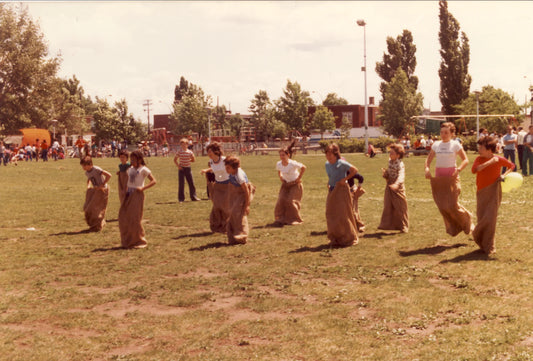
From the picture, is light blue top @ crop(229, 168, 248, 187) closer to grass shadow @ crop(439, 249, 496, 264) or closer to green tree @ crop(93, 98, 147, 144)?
grass shadow @ crop(439, 249, 496, 264)

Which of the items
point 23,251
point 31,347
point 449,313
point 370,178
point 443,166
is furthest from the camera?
point 370,178

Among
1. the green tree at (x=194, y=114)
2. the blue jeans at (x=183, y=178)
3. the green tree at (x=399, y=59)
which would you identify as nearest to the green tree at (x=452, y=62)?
the green tree at (x=399, y=59)

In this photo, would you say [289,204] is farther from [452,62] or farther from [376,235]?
[452,62]

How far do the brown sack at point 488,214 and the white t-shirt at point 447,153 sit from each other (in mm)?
1033

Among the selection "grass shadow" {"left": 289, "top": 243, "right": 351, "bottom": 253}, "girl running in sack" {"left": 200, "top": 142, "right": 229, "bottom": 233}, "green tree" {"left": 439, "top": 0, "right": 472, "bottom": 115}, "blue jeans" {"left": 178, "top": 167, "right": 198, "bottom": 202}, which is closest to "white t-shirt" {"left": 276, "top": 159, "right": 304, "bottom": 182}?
"girl running in sack" {"left": 200, "top": 142, "right": 229, "bottom": 233}

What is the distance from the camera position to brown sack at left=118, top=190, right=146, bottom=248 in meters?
11.6

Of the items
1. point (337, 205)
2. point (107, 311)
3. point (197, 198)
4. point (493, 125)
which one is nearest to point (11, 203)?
point (197, 198)

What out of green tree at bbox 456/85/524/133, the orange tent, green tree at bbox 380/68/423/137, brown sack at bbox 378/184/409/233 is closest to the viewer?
brown sack at bbox 378/184/409/233

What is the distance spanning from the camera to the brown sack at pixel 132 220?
11.6 meters

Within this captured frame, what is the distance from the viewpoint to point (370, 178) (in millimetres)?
27625

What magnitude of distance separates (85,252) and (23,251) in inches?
47.4

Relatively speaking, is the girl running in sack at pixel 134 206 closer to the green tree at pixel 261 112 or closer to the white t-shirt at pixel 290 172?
the white t-shirt at pixel 290 172

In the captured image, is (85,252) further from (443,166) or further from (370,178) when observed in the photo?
(370,178)

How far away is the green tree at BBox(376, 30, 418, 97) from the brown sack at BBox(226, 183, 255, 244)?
78046mm
